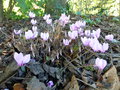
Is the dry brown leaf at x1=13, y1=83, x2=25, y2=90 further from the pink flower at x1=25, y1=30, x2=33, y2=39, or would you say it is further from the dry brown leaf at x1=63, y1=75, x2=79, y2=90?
the pink flower at x1=25, y1=30, x2=33, y2=39

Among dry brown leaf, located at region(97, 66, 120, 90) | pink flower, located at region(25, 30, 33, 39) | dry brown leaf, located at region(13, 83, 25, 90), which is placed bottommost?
dry brown leaf, located at region(97, 66, 120, 90)

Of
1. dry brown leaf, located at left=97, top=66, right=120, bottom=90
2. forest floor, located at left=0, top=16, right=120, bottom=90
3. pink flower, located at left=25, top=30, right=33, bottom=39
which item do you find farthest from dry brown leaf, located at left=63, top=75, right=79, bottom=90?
pink flower, located at left=25, top=30, right=33, bottom=39

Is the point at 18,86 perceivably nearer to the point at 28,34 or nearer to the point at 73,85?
the point at 73,85

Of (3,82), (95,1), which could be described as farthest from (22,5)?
(95,1)

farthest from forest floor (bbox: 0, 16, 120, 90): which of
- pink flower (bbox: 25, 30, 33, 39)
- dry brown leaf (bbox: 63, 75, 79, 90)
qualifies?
pink flower (bbox: 25, 30, 33, 39)

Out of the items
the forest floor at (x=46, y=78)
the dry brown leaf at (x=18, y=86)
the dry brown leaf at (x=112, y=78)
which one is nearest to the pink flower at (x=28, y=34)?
the forest floor at (x=46, y=78)

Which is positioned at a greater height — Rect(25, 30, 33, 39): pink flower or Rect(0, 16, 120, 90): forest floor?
Rect(25, 30, 33, 39): pink flower

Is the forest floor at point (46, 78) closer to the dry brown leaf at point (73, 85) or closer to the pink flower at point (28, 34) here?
the dry brown leaf at point (73, 85)

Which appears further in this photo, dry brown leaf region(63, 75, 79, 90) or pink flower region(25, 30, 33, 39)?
pink flower region(25, 30, 33, 39)

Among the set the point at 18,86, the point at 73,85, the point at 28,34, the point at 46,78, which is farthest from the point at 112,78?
the point at 28,34
